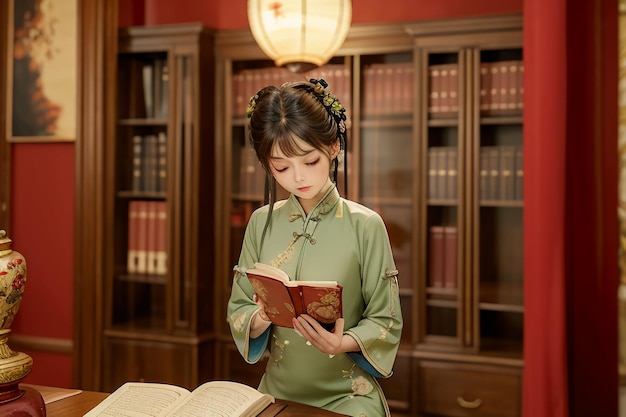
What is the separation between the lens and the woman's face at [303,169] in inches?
63.8

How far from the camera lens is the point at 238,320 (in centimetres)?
172

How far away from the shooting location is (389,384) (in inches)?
127

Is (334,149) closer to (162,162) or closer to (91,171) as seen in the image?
(162,162)

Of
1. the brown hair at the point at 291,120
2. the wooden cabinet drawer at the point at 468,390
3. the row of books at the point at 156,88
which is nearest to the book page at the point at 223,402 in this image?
the brown hair at the point at 291,120

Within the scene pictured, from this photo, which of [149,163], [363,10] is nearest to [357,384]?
[149,163]

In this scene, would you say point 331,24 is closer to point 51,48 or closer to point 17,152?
point 51,48

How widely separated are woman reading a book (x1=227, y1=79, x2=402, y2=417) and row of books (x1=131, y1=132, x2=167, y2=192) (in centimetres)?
191

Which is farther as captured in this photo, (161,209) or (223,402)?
(161,209)

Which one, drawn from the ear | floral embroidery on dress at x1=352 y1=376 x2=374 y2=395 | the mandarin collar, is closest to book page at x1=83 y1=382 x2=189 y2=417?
floral embroidery on dress at x1=352 y1=376 x2=374 y2=395

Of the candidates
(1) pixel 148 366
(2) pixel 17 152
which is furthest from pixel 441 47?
(2) pixel 17 152

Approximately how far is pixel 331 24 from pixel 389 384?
5.83 ft

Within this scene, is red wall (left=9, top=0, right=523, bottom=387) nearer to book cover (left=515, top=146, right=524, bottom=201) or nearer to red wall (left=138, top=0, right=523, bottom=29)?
red wall (left=138, top=0, right=523, bottom=29)

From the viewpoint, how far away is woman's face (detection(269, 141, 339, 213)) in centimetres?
162

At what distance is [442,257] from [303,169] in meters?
1.66
